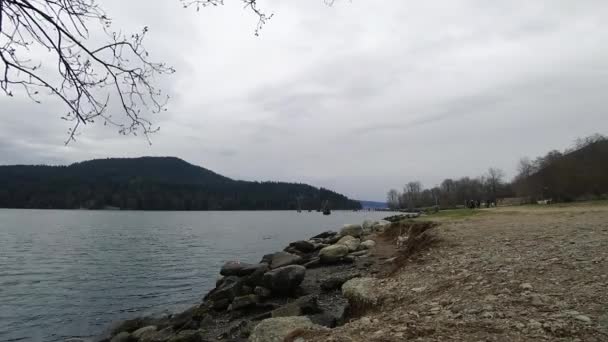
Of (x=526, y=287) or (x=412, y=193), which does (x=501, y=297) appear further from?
(x=412, y=193)

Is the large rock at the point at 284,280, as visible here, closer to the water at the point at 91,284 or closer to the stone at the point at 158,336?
the stone at the point at 158,336

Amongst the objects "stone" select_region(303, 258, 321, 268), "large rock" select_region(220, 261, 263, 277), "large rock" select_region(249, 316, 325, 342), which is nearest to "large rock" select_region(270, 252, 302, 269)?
"large rock" select_region(220, 261, 263, 277)

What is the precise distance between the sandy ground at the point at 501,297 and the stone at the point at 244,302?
17.1 feet

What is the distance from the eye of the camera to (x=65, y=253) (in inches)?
1423

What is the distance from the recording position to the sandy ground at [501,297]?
5438mm

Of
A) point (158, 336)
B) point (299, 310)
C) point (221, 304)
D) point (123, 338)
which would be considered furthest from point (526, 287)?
point (123, 338)

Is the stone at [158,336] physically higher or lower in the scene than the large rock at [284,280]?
lower

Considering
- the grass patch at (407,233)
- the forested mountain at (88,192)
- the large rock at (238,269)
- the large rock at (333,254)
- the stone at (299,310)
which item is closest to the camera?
the stone at (299,310)

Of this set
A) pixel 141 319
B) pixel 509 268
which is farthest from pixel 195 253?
pixel 509 268

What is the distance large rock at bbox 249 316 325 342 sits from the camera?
723 centimetres

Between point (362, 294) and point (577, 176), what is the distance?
177ft

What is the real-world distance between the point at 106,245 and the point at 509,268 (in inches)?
1689

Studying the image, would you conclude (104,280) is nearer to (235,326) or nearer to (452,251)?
(235,326)

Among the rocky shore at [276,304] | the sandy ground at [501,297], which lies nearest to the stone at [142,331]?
the rocky shore at [276,304]
